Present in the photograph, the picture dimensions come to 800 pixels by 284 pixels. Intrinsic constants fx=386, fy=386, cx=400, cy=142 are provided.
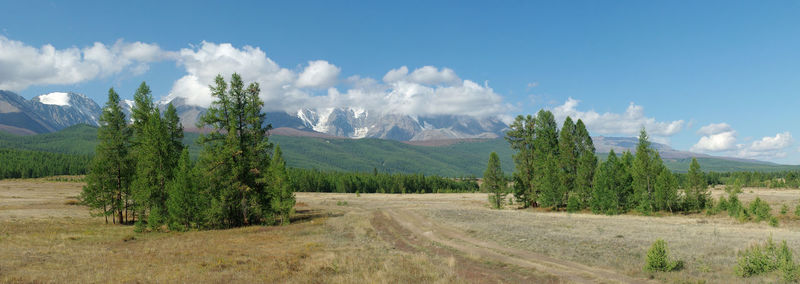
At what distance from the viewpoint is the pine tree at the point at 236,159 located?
3762 cm

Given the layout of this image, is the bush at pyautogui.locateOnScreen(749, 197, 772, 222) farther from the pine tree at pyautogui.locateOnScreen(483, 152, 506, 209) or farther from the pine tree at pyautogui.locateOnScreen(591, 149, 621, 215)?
the pine tree at pyautogui.locateOnScreen(483, 152, 506, 209)

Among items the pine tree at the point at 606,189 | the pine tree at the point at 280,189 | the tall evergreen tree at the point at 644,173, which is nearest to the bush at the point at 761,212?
the tall evergreen tree at the point at 644,173

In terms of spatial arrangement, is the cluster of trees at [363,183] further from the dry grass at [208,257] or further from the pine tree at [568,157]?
the dry grass at [208,257]

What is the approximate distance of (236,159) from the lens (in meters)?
39.2

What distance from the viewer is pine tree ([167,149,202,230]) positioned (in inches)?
1385

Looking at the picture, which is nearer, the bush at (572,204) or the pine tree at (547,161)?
the bush at (572,204)

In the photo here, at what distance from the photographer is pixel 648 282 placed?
51.2 ft

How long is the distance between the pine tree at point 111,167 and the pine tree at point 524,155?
171 feet

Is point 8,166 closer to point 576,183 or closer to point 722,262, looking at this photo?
point 576,183

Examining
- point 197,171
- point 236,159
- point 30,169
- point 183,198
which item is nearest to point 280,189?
point 236,159

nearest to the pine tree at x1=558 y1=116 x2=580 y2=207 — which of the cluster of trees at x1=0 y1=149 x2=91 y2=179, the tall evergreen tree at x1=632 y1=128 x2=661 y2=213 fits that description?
the tall evergreen tree at x1=632 y1=128 x2=661 y2=213

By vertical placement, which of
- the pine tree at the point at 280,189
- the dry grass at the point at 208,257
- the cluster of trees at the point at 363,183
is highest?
the pine tree at the point at 280,189

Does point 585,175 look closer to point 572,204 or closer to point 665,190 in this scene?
point 572,204

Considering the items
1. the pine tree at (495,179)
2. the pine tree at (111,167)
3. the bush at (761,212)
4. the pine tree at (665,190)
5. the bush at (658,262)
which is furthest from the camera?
the pine tree at (495,179)
